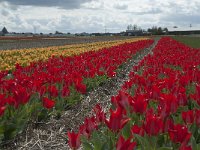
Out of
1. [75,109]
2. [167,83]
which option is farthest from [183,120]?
[75,109]

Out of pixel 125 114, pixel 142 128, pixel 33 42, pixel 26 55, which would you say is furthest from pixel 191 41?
pixel 142 128

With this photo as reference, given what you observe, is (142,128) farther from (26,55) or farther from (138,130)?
(26,55)

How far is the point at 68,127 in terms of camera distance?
18.3 feet

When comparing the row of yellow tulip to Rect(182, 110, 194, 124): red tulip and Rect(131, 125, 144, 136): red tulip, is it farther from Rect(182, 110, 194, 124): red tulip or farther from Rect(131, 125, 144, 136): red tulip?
Rect(131, 125, 144, 136): red tulip

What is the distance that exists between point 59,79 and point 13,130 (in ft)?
5.80

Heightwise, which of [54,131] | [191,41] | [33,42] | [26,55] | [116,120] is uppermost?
[116,120]

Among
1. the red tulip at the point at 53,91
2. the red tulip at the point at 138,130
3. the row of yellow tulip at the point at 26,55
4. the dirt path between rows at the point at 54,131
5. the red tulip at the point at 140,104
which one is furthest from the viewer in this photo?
the row of yellow tulip at the point at 26,55

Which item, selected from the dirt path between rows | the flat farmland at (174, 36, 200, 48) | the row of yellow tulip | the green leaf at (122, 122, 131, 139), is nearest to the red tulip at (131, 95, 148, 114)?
the green leaf at (122, 122, 131, 139)

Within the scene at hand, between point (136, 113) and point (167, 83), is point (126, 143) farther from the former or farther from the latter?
point (167, 83)

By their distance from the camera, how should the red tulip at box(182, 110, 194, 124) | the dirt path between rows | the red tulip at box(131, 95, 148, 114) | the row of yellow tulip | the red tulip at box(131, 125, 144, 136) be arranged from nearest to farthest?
1. the red tulip at box(131, 125, 144, 136)
2. the red tulip at box(182, 110, 194, 124)
3. the red tulip at box(131, 95, 148, 114)
4. the dirt path between rows
5. the row of yellow tulip

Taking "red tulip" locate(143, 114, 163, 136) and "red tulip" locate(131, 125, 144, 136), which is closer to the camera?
"red tulip" locate(143, 114, 163, 136)

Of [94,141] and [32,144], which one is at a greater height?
[94,141]

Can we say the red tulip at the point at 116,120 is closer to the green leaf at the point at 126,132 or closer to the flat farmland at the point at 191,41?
the green leaf at the point at 126,132

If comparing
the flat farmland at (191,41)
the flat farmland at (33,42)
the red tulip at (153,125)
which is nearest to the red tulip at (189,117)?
the red tulip at (153,125)
